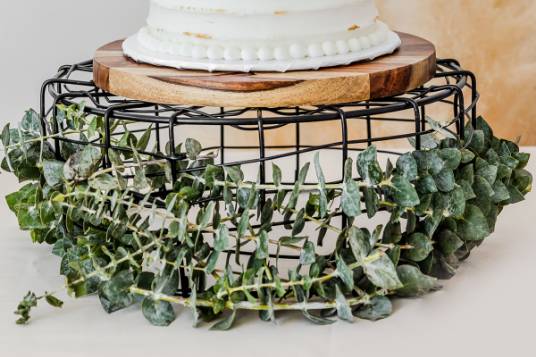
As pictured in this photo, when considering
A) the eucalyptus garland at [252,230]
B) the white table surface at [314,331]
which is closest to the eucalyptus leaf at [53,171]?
the eucalyptus garland at [252,230]

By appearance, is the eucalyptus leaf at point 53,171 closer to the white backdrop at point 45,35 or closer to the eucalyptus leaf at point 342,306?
the eucalyptus leaf at point 342,306

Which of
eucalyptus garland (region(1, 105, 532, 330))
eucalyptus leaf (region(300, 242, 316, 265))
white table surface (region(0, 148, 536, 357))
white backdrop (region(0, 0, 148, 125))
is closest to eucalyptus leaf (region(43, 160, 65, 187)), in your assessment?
eucalyptus garland (region(1, 105, 532, 330))

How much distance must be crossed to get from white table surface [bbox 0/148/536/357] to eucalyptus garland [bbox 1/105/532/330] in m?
0.01

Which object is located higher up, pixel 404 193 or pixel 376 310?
pixel 404 193

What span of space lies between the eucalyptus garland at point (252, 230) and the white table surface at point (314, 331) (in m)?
0.01

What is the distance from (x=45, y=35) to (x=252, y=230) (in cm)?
93

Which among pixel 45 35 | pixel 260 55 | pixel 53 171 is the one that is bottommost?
pixel 45 35

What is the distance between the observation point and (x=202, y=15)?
938 mm

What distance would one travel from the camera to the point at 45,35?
63.9 inches

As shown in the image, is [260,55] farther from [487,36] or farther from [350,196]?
[487,36]

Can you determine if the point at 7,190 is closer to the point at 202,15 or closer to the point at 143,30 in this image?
the point at 143,30

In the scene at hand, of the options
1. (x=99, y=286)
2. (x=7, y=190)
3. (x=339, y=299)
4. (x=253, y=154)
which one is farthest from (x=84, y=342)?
(x=253, y=154)

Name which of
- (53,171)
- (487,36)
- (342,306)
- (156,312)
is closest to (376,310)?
(342,306)

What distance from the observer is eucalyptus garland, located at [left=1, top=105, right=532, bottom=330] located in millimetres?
817
